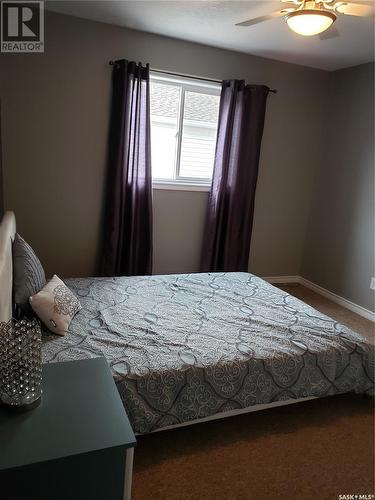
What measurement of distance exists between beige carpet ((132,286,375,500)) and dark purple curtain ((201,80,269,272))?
6.21 ft

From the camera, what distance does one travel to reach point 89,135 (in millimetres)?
3240

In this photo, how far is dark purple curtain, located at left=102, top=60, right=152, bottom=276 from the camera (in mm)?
3170

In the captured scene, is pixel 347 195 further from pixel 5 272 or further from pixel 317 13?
pixel 5 272

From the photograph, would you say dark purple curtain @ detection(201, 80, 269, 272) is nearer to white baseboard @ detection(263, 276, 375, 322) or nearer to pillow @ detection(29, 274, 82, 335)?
white baseboard @ detection(263, 276, 375, 322)

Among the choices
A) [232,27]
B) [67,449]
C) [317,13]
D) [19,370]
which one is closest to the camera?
[67,449]

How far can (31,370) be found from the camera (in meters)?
1.13

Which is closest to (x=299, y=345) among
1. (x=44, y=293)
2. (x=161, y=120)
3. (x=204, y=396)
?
(x=204, y=396)

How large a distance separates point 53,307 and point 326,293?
122 inches

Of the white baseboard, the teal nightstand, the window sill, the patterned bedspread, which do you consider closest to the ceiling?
the window sill

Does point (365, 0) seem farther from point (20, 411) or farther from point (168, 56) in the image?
point (20, 411)

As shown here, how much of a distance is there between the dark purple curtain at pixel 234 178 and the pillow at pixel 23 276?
2114 mm

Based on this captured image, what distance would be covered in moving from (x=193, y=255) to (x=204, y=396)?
88.0 inches

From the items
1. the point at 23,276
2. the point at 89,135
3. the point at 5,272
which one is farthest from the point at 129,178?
the point at 5,272

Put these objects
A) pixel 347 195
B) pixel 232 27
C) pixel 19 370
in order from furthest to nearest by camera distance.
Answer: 1. pixel 347 195
2. pixel 232 27
3. pixel 19 370
